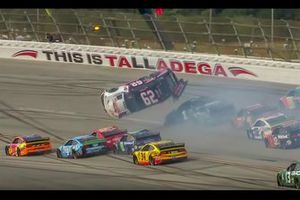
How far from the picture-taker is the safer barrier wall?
3234cm

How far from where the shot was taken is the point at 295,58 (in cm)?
3228

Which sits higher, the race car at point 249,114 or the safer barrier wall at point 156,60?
the safer barrier wall at point 156,60

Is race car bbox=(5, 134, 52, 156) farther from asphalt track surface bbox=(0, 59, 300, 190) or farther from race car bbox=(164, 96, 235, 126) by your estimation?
race car bbox=(164, 96, 235, 126)

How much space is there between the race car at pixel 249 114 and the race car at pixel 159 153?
4.82 metres

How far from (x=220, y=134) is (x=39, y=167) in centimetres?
756

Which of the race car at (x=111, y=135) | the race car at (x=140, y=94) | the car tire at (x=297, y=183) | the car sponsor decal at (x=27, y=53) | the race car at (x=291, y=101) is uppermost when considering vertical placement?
the car sponsor decal at (x=27, y=53)

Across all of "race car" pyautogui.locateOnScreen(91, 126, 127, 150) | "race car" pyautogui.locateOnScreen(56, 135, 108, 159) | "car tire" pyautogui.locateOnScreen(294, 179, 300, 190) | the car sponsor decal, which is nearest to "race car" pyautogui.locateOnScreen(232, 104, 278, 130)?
"race car" pyautogui.locateOnScreen(91, 126, 127, 150)

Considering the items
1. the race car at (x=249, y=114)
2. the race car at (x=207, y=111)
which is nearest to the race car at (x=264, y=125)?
the race car at (x=249, y=114)

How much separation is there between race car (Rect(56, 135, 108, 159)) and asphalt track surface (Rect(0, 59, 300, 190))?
345 millimetres

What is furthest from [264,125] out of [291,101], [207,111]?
[207,111]

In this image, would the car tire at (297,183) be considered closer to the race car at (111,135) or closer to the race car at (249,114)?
the race car at (111,135)

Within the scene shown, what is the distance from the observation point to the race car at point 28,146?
21562 mm
